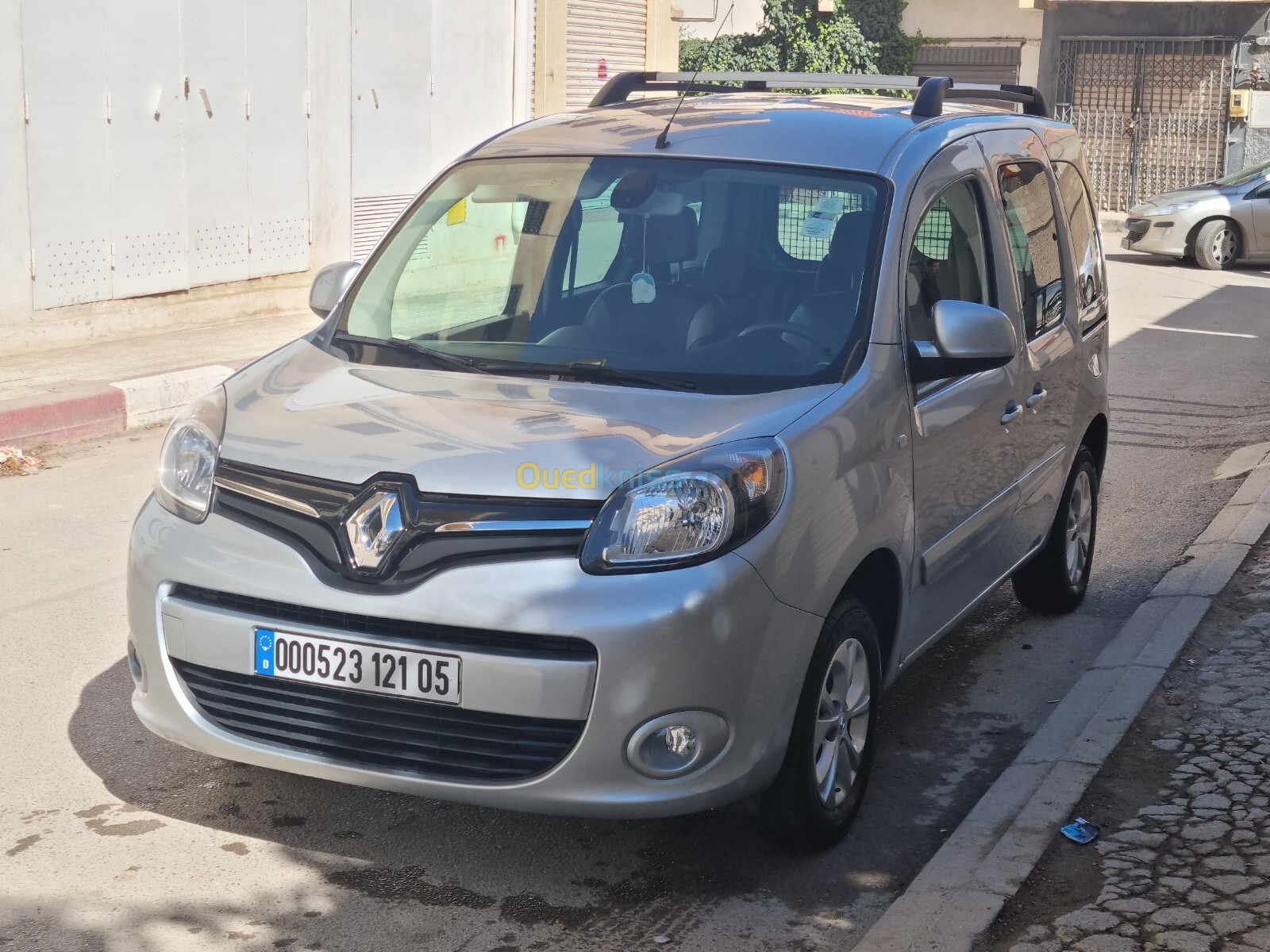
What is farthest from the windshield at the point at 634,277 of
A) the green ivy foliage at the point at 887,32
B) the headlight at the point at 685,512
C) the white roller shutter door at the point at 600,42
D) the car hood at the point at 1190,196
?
the green ivy foliage at the point at 887,32

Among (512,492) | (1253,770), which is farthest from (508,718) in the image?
(1253,770)

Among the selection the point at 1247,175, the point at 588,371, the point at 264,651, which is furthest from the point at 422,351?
the point at 1247,175

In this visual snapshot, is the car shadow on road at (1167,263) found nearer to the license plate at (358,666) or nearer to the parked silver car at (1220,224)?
the parked silver car at (1220,224)

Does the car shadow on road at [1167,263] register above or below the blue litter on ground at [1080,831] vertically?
above

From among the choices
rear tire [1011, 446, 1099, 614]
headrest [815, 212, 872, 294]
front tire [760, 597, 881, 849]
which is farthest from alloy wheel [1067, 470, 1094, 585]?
front tire [760, 597, 881, 849]

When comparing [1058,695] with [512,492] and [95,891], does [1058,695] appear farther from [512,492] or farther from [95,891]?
[95,891]

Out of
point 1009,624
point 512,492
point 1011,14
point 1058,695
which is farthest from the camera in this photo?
point 1011,14

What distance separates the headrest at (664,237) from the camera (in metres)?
4.15

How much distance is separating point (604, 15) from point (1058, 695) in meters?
14.2

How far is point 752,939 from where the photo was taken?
3.37 meters

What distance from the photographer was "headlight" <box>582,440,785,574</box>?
319 centimetres

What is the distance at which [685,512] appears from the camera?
10.6ft

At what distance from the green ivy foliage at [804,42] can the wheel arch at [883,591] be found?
25697mm

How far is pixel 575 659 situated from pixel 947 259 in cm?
193
